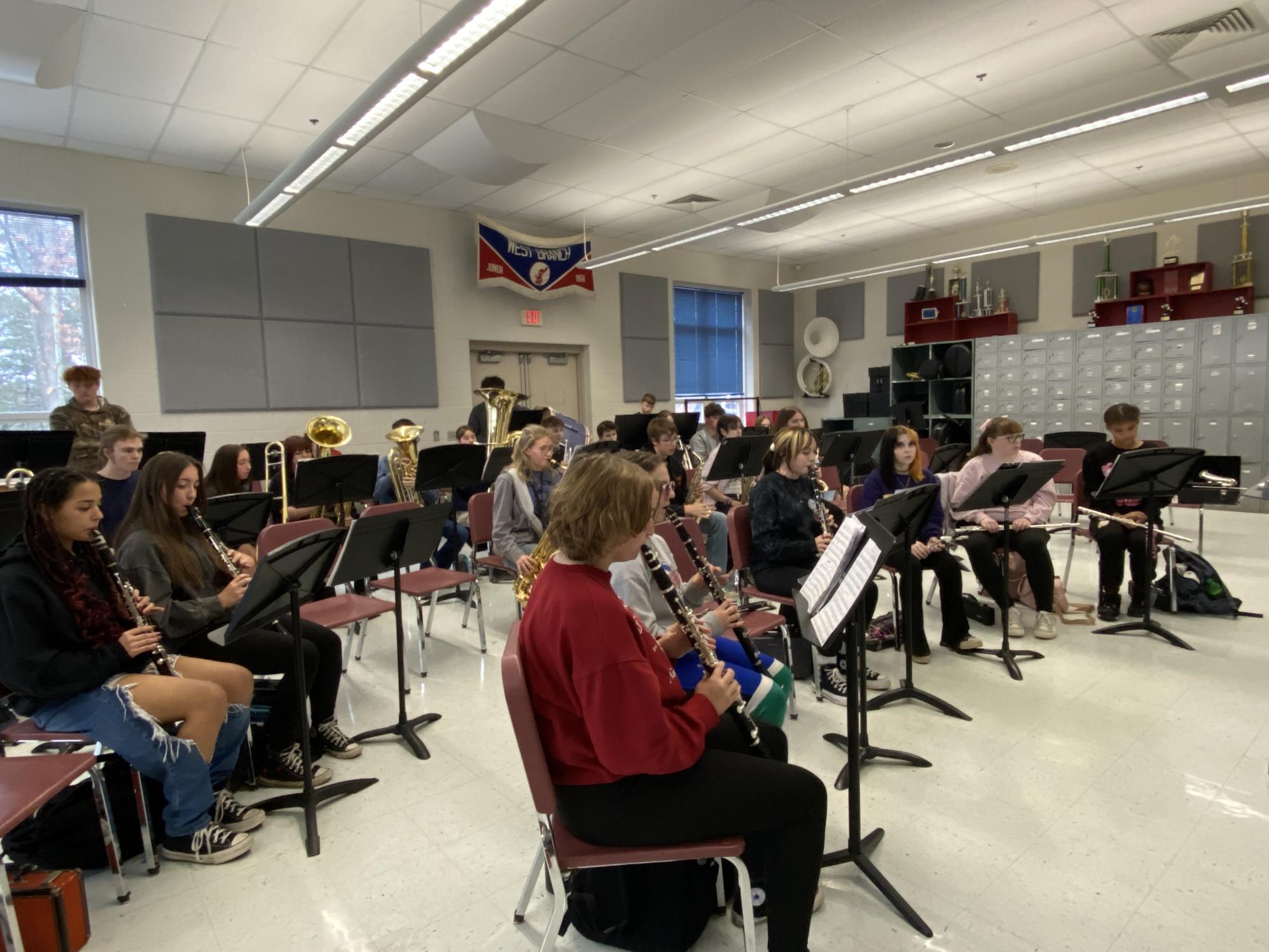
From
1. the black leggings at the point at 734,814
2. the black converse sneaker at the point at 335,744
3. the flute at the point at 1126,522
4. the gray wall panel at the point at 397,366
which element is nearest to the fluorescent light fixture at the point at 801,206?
the flute at the point at 1126,522

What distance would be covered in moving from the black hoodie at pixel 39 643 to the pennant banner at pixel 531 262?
6618 mm

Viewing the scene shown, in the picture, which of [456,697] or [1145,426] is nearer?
[456,697]

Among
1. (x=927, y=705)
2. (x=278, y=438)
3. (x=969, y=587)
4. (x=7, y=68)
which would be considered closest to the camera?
(x=927, y=705)

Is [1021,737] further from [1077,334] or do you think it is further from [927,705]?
[1077,334]

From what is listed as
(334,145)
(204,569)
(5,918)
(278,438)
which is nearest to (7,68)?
(334,145)

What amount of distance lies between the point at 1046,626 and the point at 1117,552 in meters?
0.73

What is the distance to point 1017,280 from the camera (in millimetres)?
9516

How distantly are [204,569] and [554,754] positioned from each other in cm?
182

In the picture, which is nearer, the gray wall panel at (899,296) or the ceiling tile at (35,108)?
the ceiling tile at (35,108)

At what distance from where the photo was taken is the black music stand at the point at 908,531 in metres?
2.55

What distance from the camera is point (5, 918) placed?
4.94 feet

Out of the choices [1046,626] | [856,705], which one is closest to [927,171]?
[1046,626]

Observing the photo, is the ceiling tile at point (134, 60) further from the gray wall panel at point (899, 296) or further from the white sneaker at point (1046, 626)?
the gray wall panel at point (899, 296)

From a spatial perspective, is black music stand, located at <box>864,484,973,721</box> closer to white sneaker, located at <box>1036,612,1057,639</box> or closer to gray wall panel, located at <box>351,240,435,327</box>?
white sneaker, located at <box>1036,612,1057,639</box>
